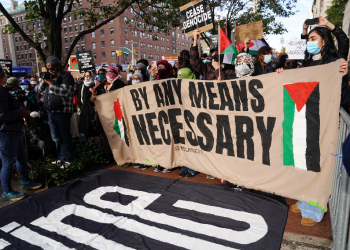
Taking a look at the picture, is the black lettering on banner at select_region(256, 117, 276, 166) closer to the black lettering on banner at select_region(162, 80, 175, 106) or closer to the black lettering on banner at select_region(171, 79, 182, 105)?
the black lettering on banner at select_region(171, 79, 182, 105)

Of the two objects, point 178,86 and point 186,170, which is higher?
point 178,86

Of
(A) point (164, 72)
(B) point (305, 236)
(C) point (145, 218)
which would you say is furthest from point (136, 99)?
(B) point (305, 236)

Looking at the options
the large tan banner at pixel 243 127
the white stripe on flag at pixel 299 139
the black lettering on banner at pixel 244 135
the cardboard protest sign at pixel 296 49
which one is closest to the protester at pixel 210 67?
the large tan banner at pixel 243 127

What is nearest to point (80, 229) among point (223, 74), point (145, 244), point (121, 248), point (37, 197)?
point (121, 248)

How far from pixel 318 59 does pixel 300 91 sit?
2.30 feet

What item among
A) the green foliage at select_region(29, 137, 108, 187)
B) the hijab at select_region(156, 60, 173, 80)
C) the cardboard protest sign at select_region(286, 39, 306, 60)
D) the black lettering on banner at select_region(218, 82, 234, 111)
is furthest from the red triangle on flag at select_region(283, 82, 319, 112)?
the cardboard protest sign at select_region(286, 39, 306, 60)

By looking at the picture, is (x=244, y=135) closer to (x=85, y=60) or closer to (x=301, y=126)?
(x=301, y=126)

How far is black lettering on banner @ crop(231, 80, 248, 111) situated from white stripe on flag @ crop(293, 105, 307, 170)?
0.68 meters

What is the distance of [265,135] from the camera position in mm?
3355

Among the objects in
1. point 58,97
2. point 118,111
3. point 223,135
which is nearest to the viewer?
point 223,135

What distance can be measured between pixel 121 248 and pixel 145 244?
10.0 inches

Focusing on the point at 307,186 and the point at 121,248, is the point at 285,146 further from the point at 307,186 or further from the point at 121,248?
the point at 121,248

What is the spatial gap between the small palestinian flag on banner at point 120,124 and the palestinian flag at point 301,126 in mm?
3041

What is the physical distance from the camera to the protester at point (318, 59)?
2918mm
